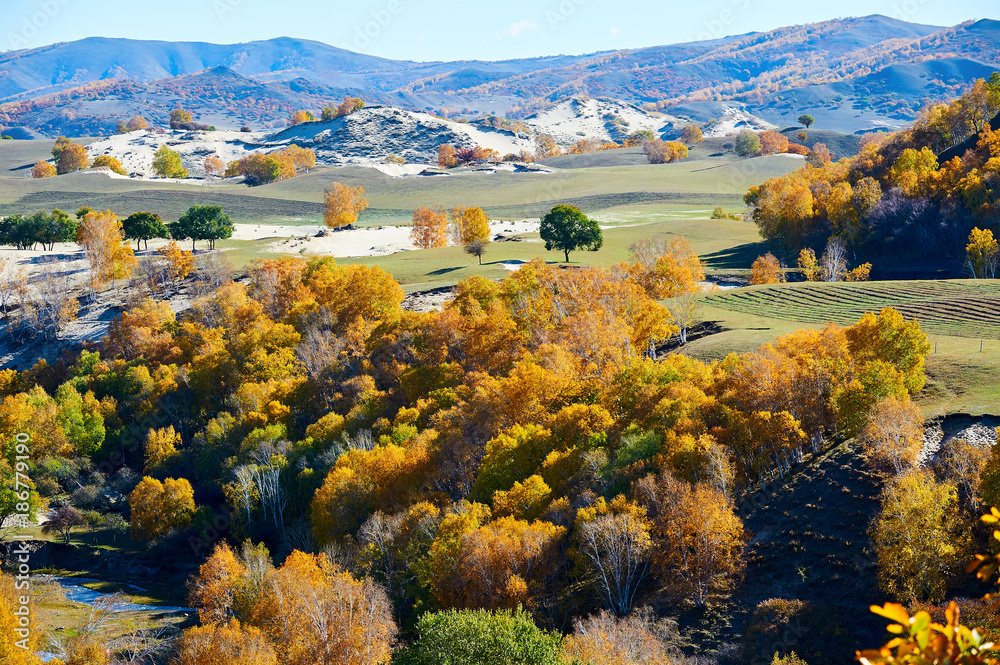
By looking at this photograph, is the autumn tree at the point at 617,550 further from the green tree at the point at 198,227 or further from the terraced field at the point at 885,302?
the green tree at the point at 198,227

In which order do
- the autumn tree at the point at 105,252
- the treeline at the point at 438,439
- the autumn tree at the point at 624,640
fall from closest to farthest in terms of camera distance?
the autumn tree at the point at 624,640 < the treeline at the point at 438,439 < the autumn tree at the point at 105,252

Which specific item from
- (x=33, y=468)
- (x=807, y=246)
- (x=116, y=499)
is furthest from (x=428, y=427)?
(x=807, y=246)

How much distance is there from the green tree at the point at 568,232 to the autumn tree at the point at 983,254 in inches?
2428

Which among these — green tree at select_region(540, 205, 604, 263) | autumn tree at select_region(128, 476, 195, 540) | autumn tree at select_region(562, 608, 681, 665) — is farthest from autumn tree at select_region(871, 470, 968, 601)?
green tree at select_region(540, 205, 604, 263)

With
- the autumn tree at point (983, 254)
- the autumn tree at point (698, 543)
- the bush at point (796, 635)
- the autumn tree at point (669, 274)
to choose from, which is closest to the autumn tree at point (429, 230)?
the autumn tree at point (669, 274)

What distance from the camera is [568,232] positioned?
453ft

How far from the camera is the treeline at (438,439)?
48.7 metres

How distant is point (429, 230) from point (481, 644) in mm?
141886

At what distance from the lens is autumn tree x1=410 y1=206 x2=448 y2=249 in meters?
171

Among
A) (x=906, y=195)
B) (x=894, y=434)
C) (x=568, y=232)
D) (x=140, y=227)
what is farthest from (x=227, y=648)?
(x=140, y=227)

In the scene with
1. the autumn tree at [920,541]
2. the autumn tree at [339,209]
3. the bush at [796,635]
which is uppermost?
the autumn tree at [339,209]

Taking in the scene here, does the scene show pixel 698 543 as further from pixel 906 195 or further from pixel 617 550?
pixel 906 195

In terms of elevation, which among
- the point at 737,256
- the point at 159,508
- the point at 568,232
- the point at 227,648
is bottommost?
the point at 159,508

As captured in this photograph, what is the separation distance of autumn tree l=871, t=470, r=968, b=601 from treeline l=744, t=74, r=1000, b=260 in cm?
8758
